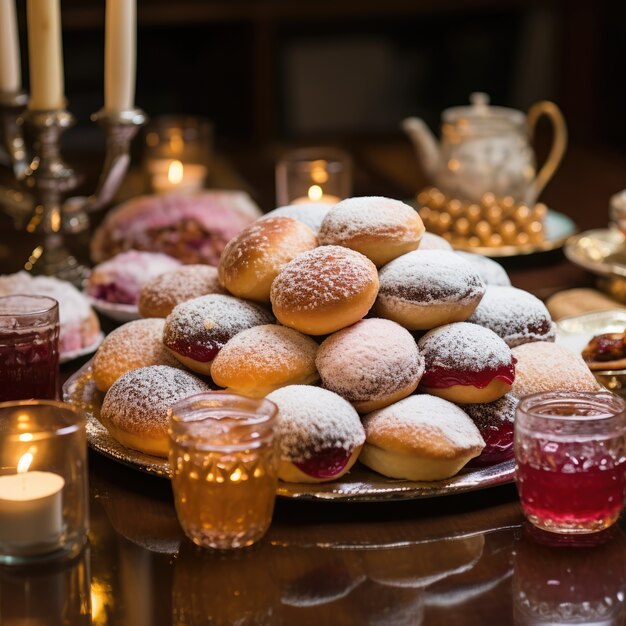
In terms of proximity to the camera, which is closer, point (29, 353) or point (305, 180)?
point (29, 353)

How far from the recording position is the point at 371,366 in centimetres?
93

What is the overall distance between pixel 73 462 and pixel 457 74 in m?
3.15

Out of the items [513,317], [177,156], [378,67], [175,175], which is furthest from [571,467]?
[378,67]

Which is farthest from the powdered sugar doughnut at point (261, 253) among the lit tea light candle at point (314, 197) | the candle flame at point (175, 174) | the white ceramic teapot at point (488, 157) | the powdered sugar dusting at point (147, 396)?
the candle flame at point (175, 174)

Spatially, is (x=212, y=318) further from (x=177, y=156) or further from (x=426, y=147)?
(x=177, y=156)

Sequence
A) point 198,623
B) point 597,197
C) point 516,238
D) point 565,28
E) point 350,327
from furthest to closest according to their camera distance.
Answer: point 565,28 → point 597,197 → point 516,238 → point 350,327 → point 198,623

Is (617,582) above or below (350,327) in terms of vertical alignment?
below

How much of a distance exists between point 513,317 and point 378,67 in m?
2.76

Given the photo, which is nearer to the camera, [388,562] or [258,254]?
[388,562]

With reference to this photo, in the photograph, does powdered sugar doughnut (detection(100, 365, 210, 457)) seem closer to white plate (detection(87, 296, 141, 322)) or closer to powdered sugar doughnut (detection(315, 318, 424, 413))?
powdered sugar doughnut (detection(315, 318, 424, 413))

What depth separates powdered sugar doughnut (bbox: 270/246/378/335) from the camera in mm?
963

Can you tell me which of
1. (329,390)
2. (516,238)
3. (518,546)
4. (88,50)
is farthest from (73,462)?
(88,50)

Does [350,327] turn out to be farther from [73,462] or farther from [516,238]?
[516,238]

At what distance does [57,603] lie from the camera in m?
0.79
